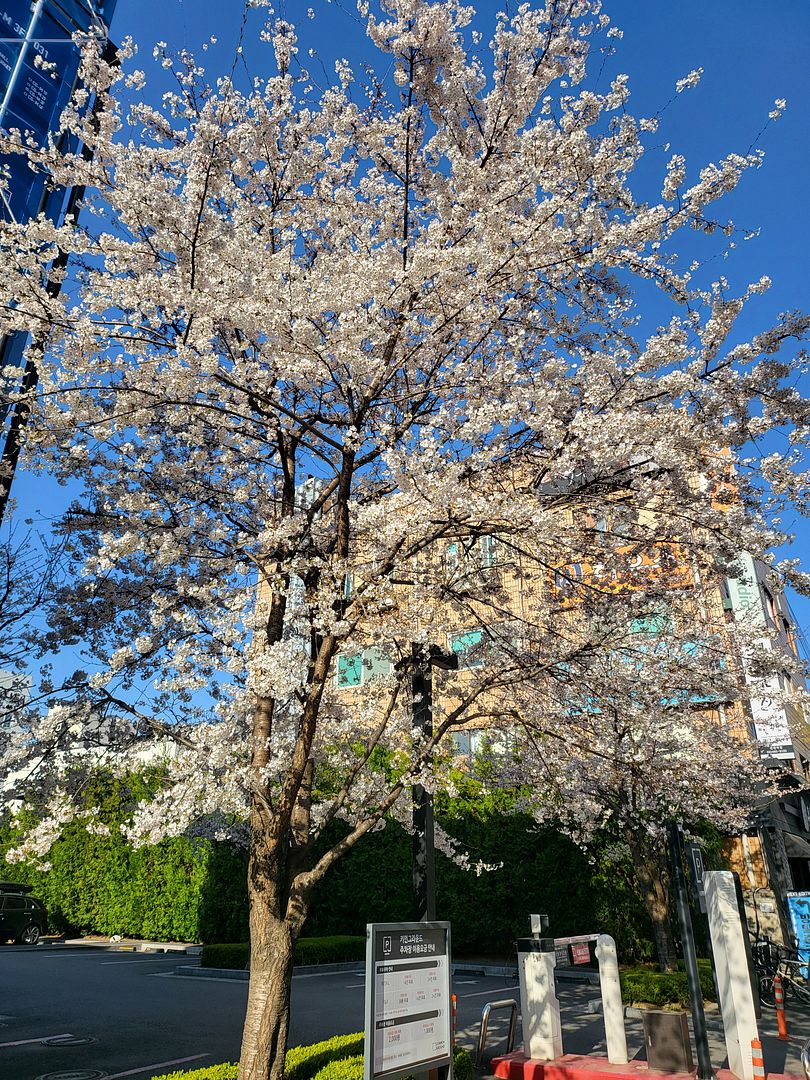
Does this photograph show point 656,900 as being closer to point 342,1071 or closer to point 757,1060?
point 757,1060

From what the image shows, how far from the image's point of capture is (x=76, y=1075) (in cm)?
756

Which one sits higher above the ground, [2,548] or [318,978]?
[2,548]

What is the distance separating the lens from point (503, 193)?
572cm

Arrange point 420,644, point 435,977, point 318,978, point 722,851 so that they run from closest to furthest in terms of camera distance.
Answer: point 435,977, point 420,644, point 318,978, point 722,851

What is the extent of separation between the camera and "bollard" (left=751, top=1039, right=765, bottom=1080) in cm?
678

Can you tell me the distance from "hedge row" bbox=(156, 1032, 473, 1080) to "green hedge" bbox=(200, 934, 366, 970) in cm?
888

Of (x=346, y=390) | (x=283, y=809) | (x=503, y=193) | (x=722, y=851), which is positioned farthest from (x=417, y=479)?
(x=722, y=851)

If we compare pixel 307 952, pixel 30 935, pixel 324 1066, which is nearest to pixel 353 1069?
pixel 324 1066

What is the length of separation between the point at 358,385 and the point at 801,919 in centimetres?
1475

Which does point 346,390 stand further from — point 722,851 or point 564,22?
point 722,851

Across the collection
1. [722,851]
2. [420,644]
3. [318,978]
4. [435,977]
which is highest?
[420,644]

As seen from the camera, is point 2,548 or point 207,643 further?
point 2,548

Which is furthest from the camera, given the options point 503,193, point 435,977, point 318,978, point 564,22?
point 318,978

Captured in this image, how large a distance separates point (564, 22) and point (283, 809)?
713cm
